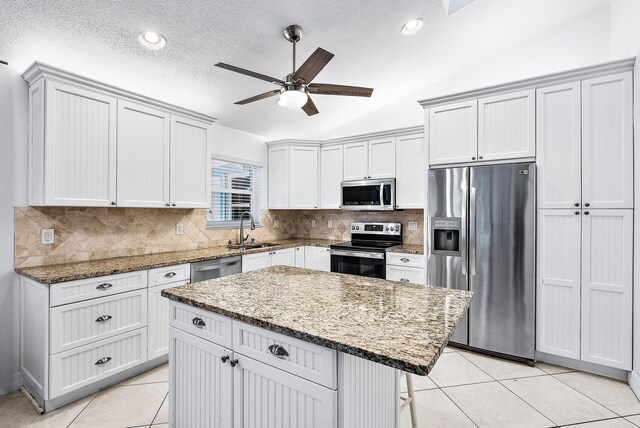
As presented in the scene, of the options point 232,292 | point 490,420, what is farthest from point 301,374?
point 490,420

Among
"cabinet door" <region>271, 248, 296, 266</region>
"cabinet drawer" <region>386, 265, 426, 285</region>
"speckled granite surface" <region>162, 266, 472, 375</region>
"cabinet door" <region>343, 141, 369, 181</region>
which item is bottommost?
"cabinet drawer" <region>386, 265, 426, 285</region>

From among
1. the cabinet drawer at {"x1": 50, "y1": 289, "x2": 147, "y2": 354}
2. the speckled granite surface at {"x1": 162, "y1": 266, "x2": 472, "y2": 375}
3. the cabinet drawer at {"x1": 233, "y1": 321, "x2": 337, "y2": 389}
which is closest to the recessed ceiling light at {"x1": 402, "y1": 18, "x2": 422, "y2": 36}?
the speckled granite surface at {"x1": 162, "y1": 266, "x2": 472, "y2": 375}

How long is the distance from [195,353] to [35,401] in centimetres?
165

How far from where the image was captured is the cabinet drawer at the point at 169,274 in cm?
260

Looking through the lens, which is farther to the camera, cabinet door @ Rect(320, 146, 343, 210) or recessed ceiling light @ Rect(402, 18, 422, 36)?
cabinet door @ Rect(320, 146, 343, 210)

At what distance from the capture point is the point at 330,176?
4.50 metres

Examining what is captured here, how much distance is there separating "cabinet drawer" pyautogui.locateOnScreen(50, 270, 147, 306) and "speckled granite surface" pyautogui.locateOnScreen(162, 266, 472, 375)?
0.98 metres

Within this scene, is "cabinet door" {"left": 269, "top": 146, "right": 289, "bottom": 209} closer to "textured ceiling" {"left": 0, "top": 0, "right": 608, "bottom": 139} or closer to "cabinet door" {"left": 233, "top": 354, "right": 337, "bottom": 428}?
"textured ceiling" {"left": 0, "top": 0, "right": 608, "bottom": 139}

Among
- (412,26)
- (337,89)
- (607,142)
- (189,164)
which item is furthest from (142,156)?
(607,142)

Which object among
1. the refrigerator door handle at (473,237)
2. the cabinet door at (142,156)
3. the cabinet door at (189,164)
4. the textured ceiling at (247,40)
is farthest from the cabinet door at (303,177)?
the refrigerator door handle at (473,237)

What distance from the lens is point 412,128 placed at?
3.83 metres

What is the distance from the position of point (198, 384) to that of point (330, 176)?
11.0 feet

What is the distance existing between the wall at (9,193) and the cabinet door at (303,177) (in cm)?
282

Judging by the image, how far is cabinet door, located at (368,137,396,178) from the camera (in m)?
4.00
